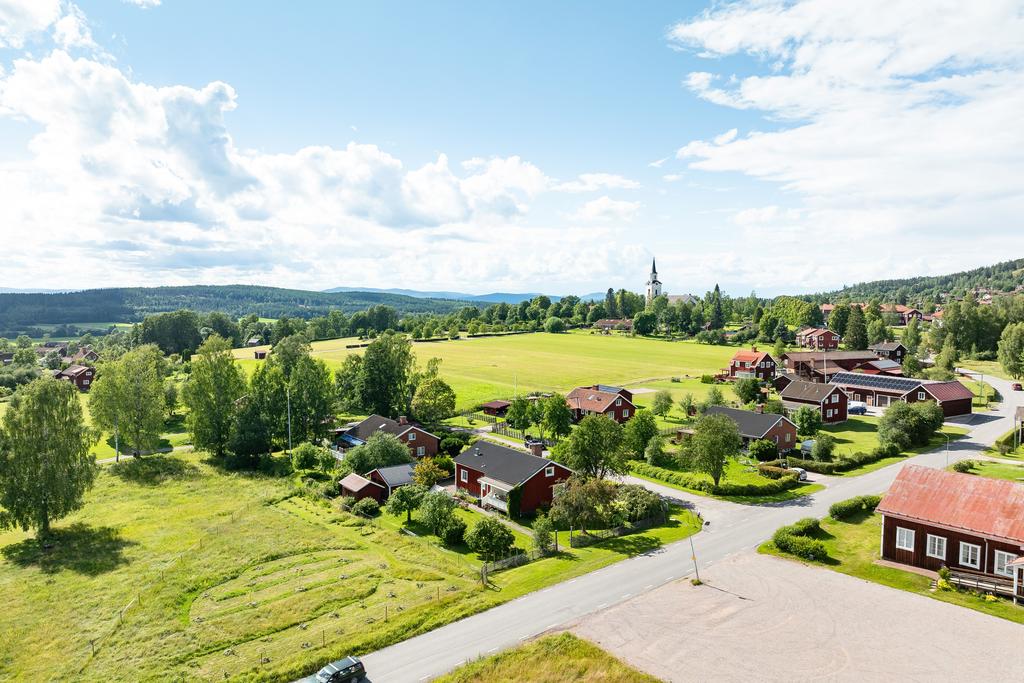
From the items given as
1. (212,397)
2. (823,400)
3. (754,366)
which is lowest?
(823,400)

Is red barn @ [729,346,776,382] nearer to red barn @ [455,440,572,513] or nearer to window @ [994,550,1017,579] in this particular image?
red barn @ [455,440,572,513]

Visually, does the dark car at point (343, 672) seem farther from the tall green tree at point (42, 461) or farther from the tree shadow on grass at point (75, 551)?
the tall green tree at point (42, 461)

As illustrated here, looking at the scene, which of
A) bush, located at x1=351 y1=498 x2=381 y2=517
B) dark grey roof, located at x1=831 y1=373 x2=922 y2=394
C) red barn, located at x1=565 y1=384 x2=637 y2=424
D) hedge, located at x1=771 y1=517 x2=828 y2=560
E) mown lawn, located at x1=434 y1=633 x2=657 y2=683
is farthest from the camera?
dark grey roof, located at x1=831 y1=373 x2=922 y2=394

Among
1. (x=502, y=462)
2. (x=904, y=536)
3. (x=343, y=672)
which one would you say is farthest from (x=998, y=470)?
(x=343, y=672)

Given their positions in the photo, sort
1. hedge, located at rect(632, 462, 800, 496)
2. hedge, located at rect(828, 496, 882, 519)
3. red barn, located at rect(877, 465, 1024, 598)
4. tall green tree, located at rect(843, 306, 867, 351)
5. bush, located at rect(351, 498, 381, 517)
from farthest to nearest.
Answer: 1. tall green tree, located at rect(843, 306, 867, 351)
2. hedge, located at rect(632, 462, 800, 496)
3. bush, located at rect(351, 498, 381, 517)
4. hedge, located at rect(828, 496, 882, 519)
5. red barn, located at rect(877, 465, 1024, 598)

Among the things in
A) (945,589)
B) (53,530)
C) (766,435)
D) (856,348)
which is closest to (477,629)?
(945,589)

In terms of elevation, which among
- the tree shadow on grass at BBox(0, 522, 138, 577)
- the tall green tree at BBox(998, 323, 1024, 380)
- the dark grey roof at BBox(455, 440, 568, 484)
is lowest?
the tree shadow on grass at BBox(0, 522, 138, 577)

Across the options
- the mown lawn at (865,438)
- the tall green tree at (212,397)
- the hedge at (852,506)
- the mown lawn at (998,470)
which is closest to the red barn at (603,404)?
the mown lawn at (865,438)

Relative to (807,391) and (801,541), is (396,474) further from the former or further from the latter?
(807,391)

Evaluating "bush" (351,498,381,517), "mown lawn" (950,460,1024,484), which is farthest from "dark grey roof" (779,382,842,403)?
"bush" (351,498,381,517)
